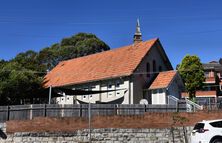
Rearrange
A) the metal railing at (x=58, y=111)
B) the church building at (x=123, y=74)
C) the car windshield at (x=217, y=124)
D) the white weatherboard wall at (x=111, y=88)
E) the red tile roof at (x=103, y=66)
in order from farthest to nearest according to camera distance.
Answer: the red tile roof at (x=103, y=66) < the church building at (x=123, y=74) < the white weatherboard wall at (x=111, y=88) < the metal railing at (x=58, y=111) < the car windshield at (x=217, y=124)

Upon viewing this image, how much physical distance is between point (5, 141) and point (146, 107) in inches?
388

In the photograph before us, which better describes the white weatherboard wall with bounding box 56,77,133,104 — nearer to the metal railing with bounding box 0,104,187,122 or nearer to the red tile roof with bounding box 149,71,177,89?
the red tile roof with bounding box 149,71,177,89

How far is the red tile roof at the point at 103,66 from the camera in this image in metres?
39.5

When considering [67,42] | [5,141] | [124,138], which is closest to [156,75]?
[124,138]

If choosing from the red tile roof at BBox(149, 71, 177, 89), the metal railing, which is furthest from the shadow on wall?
the red tile roof at BBox(149, 71, 177, 89)

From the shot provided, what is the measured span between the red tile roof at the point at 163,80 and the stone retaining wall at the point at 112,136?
1004 cm

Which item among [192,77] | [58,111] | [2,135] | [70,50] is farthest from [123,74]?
[70,50]

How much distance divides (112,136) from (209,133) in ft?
26.4

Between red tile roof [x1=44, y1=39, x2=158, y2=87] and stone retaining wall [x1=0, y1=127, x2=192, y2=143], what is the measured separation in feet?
36.9

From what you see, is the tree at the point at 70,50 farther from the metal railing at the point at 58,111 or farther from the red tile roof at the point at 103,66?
the metal railing at the point at 58,111

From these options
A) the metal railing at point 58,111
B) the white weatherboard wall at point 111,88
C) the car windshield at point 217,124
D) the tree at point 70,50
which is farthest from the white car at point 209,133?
the tree at point 70,50

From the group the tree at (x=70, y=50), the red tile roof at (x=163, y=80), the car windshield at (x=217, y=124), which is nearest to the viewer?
the car windshield at (x=217, y=124)

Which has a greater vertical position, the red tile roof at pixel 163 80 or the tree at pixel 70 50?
the tree at pixel 70 50

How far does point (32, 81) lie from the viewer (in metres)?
37.7
